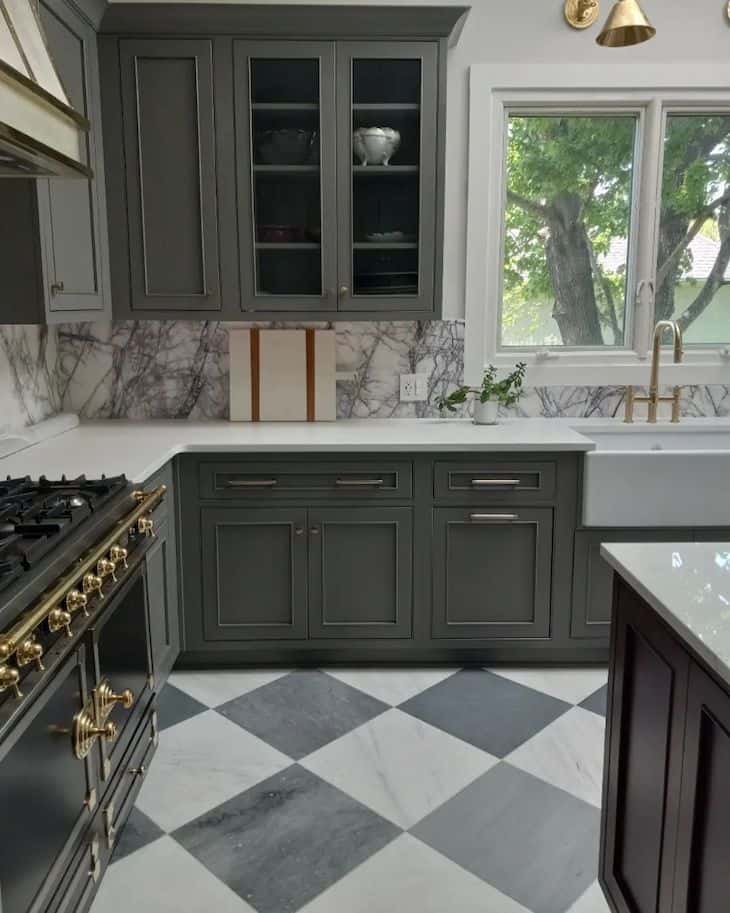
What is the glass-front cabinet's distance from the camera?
9.34ft

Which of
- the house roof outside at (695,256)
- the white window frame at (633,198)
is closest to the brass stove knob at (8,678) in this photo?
the white window frame at (633,198)

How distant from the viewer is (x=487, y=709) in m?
2.64

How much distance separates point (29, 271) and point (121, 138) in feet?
2.71

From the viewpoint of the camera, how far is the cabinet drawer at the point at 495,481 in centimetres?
279

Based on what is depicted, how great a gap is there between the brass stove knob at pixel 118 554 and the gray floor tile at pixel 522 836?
105cm

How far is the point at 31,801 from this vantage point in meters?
1.35

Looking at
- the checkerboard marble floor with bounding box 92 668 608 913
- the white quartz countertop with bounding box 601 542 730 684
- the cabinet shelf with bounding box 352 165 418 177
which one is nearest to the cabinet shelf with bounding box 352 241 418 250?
the cabinet shelf with bounding box 352 165 418 177

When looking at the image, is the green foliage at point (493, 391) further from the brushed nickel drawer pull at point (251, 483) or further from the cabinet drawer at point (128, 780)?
the cabinet drawer at point (128, 780)

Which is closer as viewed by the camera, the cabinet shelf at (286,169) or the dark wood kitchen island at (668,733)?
the dark wood kitchen island at (668,733)

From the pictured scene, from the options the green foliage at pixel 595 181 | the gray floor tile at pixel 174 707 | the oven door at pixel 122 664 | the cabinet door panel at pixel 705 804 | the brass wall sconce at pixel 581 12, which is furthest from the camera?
the green foliage at pixel 595 181

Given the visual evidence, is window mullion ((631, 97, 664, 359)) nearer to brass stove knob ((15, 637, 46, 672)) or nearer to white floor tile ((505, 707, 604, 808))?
white floor tile ((505, 707, 604, 808))

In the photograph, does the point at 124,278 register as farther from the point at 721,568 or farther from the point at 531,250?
the point at 721,568

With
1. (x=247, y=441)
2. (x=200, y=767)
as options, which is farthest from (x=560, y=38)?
(x=200, y=767)

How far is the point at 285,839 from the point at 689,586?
1.28 meters
